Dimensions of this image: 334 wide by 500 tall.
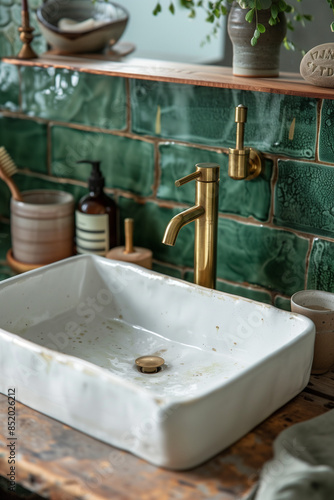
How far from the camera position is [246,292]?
1.28 m

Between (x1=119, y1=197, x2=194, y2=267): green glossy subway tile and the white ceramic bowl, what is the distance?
332 mm

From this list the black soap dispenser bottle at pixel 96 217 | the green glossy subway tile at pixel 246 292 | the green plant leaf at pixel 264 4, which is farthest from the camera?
the black soap dispenser bottle at pixel 96 217

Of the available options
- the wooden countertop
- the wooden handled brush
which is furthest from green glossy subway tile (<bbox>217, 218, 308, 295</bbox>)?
the wooden handled brush

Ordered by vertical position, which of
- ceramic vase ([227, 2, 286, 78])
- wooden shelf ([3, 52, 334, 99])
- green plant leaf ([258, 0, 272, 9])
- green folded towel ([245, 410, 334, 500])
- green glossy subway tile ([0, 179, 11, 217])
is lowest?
green folded towel ([245, 410, 334, 500])

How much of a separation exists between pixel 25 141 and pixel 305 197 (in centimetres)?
74

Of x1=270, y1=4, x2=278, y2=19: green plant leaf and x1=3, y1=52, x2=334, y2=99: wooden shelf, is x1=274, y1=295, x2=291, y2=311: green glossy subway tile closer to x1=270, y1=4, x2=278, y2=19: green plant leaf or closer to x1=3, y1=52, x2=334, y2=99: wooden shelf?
x1=3, y1=52, x2=334, y2=99: wooden shelf

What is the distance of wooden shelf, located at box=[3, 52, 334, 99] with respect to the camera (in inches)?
41.2

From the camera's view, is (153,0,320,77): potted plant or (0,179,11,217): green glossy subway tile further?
(0,179,11,217): green glossy subway tile

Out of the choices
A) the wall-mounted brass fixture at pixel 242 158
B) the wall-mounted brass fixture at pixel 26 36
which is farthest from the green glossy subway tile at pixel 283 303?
the wall-mounted brass fixture at pixel 26 36

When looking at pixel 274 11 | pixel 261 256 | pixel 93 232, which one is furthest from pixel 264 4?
pixel 93 232

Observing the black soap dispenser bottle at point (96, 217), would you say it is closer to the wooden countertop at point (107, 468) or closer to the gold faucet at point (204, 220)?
the gold faucet at point (204, 220)

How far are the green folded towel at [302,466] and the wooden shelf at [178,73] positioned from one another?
48 centimetres

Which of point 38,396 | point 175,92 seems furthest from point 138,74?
point 38,396

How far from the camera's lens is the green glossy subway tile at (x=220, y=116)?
1.13m
